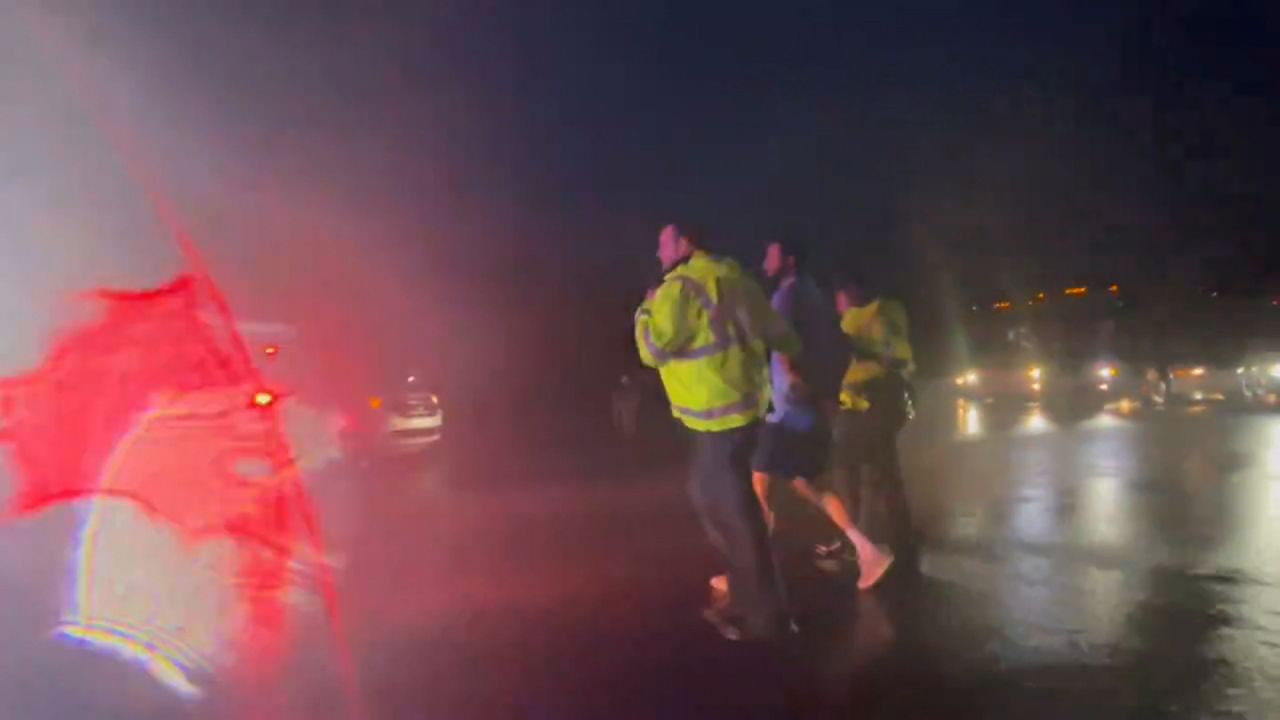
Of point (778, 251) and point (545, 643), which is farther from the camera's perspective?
point (778, 251)

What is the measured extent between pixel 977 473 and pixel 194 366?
287 inches

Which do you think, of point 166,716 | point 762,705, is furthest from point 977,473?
point 166,716

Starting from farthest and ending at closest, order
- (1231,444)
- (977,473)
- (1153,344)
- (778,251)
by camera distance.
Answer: (1153,344), (1231,444), (977,473), (778,251)

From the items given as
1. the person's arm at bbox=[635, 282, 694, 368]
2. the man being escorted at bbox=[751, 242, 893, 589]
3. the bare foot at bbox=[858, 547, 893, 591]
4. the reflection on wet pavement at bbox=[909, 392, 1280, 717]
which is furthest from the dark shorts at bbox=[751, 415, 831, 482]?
the reflection on wet pavement at bbox=[909, 392, 1280, 717]

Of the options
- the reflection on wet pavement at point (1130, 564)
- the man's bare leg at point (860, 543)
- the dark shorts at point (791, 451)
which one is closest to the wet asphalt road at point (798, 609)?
the reflection on wet pavement at point (1130, 564)

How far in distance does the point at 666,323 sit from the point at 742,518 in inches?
36.5

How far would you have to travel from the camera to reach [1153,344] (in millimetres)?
24734

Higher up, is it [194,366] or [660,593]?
[194,366]

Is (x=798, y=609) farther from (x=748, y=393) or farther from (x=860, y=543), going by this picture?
(x=748, y=393)

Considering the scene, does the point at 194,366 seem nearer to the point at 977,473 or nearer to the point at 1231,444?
the point at 977,473

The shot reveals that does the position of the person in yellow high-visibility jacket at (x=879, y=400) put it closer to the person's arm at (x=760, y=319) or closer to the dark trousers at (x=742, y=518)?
the person's arm at (x=760, y=319)

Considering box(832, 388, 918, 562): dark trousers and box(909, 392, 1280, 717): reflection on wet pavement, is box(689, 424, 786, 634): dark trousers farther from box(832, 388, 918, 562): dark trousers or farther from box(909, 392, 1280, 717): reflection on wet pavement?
box(832, 388, 918, 562): dark trousers

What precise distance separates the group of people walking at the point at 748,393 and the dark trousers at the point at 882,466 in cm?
18

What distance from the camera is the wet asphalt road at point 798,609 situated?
523 cm
